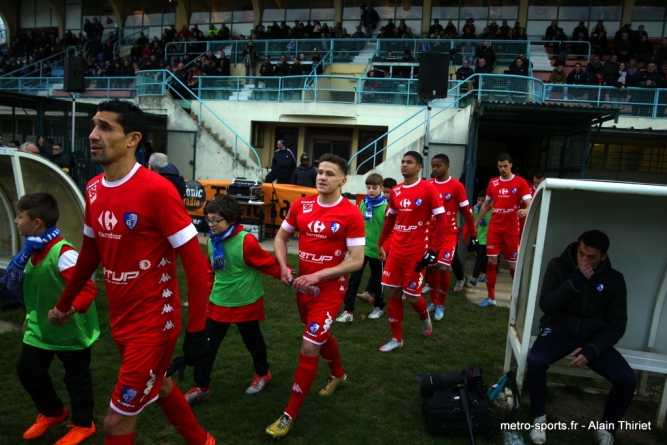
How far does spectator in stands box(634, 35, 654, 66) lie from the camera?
1923 centimetres

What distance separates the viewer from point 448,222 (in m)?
7.12

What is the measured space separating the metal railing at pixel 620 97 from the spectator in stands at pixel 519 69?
173 centimetres

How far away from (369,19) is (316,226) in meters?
22.3

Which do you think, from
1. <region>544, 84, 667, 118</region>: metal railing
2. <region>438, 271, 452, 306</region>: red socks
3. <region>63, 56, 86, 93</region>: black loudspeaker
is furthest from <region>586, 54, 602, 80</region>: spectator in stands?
<region>63, 56, 86, 93</region>: black loudspeaker

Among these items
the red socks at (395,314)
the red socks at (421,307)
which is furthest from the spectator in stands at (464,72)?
the red socks at (395,314)

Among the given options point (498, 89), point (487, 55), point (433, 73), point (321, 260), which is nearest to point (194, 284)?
point (321, 260)

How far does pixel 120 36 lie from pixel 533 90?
78.4ft

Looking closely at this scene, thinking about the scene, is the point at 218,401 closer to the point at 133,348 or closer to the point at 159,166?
the point at 133,348

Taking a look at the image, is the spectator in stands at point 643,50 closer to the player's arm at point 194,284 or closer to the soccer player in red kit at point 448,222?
the soccer player in red kit at point 448,222

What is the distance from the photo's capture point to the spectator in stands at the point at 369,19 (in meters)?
24.3

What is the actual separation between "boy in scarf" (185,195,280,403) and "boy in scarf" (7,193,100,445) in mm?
891

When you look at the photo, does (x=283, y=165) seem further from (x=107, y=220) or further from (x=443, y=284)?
(x=107, y=220)

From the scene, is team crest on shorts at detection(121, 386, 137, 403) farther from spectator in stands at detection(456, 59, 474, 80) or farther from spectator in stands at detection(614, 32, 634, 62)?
spectator in stands at detection(614, 32, 634, 62)

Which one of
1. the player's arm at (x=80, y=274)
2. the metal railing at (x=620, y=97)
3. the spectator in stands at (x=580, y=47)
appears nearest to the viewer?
the player's arm at (x=80, y=274)
